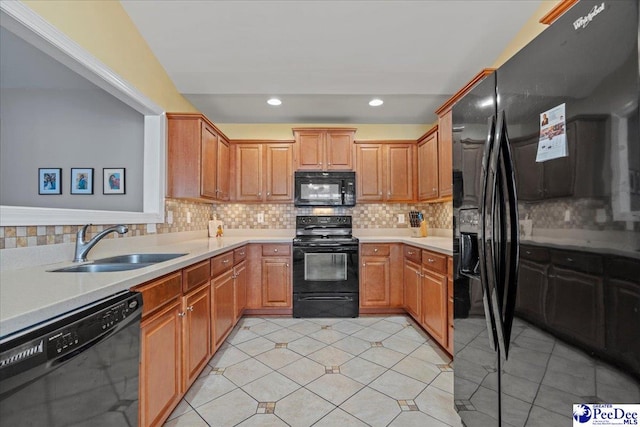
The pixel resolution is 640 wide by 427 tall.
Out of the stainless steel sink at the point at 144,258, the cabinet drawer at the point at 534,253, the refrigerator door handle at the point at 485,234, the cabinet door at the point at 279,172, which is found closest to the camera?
the cabinet drawer at the point at 534,253

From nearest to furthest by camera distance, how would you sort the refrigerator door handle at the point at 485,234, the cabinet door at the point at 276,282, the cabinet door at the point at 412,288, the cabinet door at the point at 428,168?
1. the refrigerator door handle at the point at 485,234
2. the cabinet door at the point at 412,288
3. the cabinet door at the point at 428,168
4. the cabinet door at the point at 276,282

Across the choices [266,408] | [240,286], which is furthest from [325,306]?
[266,408]

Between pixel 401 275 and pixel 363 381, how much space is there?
5.00 ft

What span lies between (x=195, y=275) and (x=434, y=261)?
6.29 feet

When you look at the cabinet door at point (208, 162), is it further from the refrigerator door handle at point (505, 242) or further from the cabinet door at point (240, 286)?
the refrigerator door handle at point (505, 242)

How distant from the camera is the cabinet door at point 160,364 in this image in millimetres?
1256

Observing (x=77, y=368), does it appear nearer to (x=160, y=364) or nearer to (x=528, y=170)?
(x=160, y=364)

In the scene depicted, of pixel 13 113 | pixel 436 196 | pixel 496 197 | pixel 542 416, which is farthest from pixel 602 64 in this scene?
pixel 13 113

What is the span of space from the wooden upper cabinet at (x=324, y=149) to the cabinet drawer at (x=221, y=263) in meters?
1.51

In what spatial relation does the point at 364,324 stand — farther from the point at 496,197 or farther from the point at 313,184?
the point at 496,197

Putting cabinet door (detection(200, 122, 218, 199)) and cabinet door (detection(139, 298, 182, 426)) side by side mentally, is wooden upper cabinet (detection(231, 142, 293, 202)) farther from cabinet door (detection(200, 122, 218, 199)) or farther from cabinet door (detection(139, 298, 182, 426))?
cabinet door (detection(139, 298, 182, 426))

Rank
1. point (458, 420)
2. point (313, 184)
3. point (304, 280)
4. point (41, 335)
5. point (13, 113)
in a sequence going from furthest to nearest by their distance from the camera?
1. point (313, 184)
2. point (304, 280)
3. point (13, 113)
4. point (458, 420)
5. point (41, 335)

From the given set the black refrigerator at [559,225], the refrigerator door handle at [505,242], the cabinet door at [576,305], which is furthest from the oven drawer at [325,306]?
the cabinet door at [576,305]

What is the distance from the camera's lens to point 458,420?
156cm
